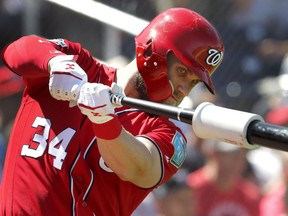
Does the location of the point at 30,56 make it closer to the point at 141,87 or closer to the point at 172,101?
the point at 141,87

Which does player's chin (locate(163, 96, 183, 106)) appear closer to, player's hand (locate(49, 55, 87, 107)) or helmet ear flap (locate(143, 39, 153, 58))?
helmet ear flap (locate(143, 39, 153, 58))

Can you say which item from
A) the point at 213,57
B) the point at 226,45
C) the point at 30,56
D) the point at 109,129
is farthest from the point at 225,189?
the point at 109,129

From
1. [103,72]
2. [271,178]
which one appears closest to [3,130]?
[271,178]

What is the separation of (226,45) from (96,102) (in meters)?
4.92

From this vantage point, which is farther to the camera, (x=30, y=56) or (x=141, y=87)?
(x=141, y=87)

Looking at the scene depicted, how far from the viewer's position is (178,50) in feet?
12.7

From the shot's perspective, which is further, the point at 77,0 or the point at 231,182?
the point at 231,182

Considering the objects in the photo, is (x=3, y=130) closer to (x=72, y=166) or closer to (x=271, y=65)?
(x=271, y=65)

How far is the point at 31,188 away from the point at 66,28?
4280mm

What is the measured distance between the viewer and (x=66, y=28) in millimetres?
7953

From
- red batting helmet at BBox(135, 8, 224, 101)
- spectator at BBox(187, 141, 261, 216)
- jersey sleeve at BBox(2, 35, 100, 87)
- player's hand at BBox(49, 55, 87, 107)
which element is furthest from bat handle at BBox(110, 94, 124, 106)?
spectator at BBox(187, 141, 261, 216)

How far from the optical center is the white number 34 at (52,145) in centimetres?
380

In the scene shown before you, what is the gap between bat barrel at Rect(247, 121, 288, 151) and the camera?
2.80m

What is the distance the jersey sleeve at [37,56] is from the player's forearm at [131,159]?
452mm
